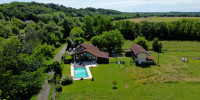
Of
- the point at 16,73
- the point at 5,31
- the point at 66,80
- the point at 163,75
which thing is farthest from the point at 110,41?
the point at 5,31

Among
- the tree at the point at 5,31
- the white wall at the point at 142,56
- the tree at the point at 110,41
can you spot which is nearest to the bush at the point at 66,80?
the white wall at the point at 142,56

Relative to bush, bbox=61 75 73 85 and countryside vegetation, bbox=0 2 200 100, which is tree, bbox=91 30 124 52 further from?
bush, bbox=61 75 73 85

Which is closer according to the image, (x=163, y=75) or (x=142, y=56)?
(x=163, y=75)

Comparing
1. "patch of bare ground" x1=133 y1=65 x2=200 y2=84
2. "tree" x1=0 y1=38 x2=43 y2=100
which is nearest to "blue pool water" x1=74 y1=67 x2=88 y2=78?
"patch of bare ground" x1=133 y1=65 x2=200 y2=84

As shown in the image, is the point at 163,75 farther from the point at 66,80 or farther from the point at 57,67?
the point at 57,67

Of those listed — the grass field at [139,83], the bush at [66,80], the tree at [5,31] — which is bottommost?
the grass field at [139,83]

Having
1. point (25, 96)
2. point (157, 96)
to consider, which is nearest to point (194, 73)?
point (157, 96)

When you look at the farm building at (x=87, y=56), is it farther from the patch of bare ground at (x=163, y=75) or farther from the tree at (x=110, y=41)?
the patch of bare ground at (x=163, y=75)

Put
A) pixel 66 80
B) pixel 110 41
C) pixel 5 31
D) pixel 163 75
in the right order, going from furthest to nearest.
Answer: pixel 5 31
pixel 110 41
pixel 163 75
pixel 66 80

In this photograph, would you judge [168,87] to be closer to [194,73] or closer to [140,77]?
[140,77]
